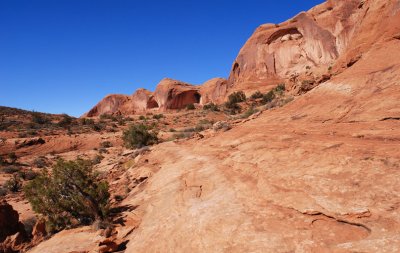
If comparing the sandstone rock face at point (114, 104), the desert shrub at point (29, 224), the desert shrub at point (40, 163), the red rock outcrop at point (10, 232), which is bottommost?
the desert shrub at point (29, 224)

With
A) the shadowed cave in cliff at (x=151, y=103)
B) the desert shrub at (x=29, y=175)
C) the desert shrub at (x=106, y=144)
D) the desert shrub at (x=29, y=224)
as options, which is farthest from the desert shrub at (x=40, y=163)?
the shadowed cave in cliff at (x=151, y=103)

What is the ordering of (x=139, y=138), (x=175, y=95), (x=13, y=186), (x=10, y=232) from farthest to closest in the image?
(x=175, y=95)
(x=139, y=138)
(x=13, y=186)
(x=10, y=232)

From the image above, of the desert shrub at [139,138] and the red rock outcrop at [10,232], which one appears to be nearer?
the red rock outcrop at [10,232]

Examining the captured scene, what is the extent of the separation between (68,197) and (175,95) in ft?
166

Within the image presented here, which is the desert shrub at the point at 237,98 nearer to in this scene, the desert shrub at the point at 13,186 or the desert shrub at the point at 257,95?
the desert shrub at the point at 257,95

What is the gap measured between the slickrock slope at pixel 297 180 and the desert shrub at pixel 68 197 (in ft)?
2.73

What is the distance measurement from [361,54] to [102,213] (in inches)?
395

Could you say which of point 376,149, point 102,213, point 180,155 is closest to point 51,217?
point 102,213

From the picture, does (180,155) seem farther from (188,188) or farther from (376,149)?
(376,149)

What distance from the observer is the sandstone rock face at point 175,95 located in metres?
58.0

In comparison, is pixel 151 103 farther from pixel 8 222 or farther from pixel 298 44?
pixel 8 222

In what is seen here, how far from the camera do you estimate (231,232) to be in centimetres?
413

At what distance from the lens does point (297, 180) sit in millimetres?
4770

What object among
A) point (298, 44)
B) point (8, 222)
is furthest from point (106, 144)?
point (298, 44)
